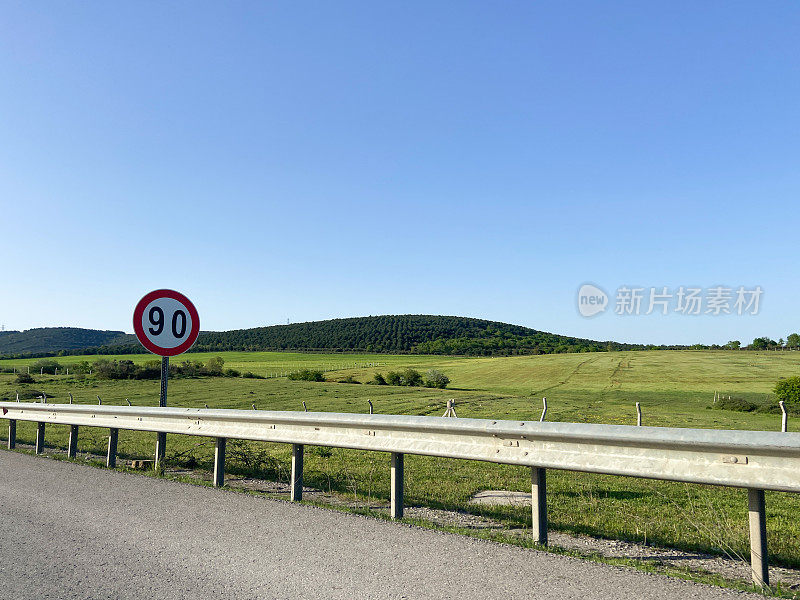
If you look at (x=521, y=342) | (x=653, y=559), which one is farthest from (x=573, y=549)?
(x=521, y=342)

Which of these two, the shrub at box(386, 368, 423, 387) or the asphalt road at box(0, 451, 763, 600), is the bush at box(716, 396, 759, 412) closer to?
the shrub at box(386, 368, 423, 387)

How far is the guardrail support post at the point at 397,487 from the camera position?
5383 millimetres

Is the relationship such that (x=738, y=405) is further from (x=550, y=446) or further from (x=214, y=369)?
(x=214, y=369)

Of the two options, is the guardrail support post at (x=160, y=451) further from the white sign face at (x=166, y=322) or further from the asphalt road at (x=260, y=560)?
the asphalt road at (x=260, y=560)

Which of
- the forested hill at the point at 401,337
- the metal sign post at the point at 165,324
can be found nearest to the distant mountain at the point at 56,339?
the forested hill at the point at 401,337

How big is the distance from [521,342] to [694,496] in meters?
124

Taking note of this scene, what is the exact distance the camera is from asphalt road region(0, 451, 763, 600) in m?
3.60

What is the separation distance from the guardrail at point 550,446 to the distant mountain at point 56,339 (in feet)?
508

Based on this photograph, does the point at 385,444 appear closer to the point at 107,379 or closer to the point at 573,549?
the point at 573,549

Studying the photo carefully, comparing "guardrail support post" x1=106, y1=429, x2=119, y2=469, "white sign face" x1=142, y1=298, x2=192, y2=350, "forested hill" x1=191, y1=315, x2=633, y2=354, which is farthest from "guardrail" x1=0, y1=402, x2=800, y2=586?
"forested hill" x1=191, y1=315, x2=633, y2=354

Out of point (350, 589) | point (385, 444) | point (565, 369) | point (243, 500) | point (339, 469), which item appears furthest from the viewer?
point (565, 369)

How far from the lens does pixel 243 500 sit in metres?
6.09

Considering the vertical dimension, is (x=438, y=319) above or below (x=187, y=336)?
above

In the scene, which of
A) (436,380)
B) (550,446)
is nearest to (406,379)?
(436,380)
